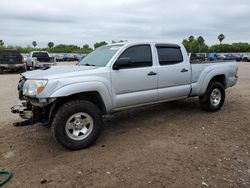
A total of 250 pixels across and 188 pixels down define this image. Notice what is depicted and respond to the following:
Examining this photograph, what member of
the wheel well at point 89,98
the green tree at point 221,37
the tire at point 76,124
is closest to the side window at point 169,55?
the wheel well at point 89,98

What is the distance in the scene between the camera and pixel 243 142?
4.91 metres

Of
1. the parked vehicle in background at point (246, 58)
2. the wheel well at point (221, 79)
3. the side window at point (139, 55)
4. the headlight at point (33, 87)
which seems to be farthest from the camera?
the parked vehicle in background at point (246, 58)

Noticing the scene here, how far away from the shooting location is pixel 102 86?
4785mm

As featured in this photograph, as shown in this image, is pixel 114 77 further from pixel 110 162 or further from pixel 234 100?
pixel 234 100

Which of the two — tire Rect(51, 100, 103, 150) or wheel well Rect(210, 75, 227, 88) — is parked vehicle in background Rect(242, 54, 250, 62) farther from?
tire Rect(51, 100, 103, 150)

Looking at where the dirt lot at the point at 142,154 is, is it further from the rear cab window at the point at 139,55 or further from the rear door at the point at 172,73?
the rear cab window at the point at 139,55

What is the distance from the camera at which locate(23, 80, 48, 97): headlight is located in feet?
14.0

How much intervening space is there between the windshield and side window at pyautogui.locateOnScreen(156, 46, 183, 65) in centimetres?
102

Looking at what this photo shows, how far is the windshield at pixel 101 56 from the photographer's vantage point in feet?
17.3

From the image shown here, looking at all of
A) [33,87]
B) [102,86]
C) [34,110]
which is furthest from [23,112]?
[102,86]

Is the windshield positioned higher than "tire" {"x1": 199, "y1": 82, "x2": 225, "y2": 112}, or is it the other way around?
the windshield

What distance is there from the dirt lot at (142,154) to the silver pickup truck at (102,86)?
497 millimetres

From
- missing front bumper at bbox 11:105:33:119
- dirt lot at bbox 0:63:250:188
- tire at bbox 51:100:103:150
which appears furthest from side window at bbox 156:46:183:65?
missing front bumper at bbox 11:105:33:119

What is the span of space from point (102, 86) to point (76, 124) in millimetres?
829
